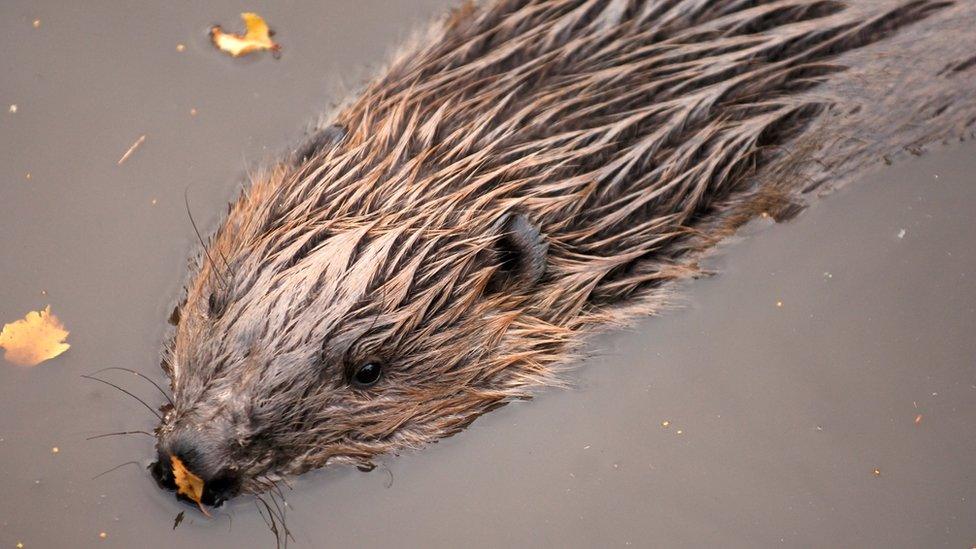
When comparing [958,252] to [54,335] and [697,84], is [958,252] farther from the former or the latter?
[54,335]

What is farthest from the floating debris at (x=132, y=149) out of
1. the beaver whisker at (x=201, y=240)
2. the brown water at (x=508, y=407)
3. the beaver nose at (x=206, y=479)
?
the beaver nose at (x=206, y=479)

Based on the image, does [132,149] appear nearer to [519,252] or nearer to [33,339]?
[33,339]

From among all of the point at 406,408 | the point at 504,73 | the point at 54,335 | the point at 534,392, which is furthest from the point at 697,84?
the point at 54,335

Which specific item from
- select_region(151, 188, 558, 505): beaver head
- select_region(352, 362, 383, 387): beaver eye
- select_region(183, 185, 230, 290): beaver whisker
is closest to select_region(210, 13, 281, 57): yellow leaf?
select_region(183, 185, 230, 290): beaver whisker

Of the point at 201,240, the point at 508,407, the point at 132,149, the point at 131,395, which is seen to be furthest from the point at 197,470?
the point at 132,149

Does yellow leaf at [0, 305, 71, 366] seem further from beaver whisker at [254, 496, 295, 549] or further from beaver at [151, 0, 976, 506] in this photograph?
beaver whisker at [254, 496, 295, 549]

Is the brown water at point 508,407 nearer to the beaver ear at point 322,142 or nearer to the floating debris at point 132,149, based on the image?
the floating debris at point 132,149
